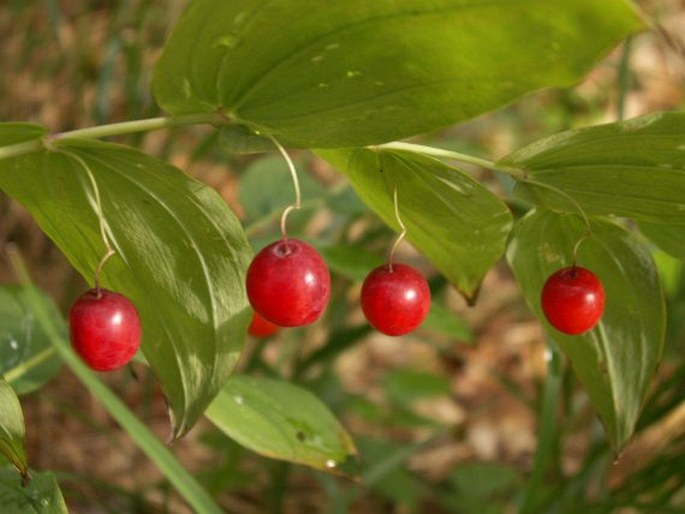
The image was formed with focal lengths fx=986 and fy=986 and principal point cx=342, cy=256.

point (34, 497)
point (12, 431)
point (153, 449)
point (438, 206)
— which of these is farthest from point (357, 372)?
point (12, 431)

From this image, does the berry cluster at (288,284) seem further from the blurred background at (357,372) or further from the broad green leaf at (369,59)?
the blurred background at (357,372)

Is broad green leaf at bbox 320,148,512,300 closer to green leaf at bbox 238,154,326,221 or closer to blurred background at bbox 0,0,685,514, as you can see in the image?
blurred background at bbox 0,0,685,514

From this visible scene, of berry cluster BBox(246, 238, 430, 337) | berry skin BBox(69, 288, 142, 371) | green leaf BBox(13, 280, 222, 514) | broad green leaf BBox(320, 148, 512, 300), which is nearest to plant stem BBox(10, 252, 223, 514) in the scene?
green leaf BBox(13, 280, 222, 514)

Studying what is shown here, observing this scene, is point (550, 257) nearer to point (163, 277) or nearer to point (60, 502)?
point (163, 277)

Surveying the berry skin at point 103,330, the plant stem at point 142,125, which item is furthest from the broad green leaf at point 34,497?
the plant stem at point 142,125

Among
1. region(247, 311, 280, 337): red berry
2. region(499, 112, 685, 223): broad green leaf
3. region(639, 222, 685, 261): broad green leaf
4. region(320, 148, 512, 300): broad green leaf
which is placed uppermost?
region(639, 222, 685, 261): broad green leaf

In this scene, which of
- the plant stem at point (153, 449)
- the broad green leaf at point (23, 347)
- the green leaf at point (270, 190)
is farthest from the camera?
the green leaf at point (270, 190)

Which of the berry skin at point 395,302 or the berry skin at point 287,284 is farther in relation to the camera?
the berry skin at point 395,302

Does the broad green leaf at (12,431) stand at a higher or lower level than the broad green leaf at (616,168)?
lower

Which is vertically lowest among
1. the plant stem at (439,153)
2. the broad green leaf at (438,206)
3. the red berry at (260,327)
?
the plant stem at (439,153)
